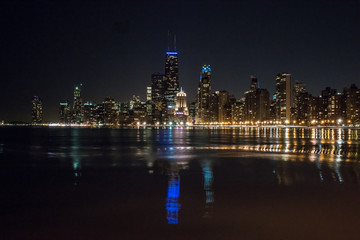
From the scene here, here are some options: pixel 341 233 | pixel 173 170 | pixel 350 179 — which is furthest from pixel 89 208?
pixel 350 179

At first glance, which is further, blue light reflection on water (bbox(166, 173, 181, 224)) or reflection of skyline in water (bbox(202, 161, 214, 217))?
reflection of skyline in water (bbox(202, 161, 214, 217))

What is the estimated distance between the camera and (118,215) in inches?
409

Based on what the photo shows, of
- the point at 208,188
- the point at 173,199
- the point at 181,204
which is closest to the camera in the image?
the point at 181,204

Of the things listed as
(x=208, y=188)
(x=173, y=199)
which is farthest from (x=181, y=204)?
(x=208, y=188)

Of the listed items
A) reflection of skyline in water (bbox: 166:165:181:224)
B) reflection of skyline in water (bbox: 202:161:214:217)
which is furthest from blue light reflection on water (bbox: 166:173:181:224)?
reflection of skyline in water (bbox: 202:161:214:217)

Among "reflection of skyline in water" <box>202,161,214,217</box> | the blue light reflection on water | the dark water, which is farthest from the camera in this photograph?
"reflection of skyline in water" <box>202,161,214,217</box>

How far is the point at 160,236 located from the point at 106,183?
8.00 meters

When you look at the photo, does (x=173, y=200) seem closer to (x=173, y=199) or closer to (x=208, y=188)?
(x=173, y=199)

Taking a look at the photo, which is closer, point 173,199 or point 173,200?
point 173,200

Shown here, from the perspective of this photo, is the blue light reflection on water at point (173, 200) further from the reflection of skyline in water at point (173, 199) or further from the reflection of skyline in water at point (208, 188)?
the reflection of skyline in water at point (208, 188)

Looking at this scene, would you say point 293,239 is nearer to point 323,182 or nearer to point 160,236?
point 160,236

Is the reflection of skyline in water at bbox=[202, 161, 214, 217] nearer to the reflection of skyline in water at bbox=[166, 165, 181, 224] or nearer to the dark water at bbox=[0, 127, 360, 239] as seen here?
the dark water at bbox=[0, 127, 360, 239]

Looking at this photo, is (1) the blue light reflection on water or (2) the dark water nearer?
(2) the dark water

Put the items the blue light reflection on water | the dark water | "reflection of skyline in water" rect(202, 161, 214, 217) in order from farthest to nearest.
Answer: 1. "reflection of skyline in water" rect(202, 161, 214, 217)
2. the blue light reflection on water
3. the dark water
